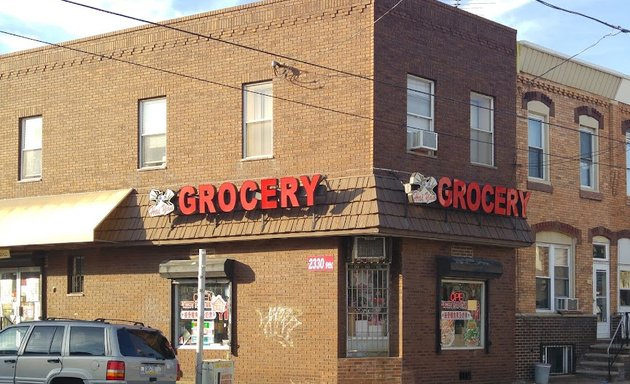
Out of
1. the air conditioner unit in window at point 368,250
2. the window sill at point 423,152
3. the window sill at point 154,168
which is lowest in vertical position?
the air conditioner unit in window at point 368,250

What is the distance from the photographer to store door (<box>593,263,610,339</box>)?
26438mm

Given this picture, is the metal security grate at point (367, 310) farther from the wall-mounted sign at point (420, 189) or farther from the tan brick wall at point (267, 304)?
the wall-mounted sign at point (420, 189)

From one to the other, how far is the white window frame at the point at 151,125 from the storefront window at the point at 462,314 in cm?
723

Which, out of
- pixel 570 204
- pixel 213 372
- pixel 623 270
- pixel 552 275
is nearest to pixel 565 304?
pixel 552 275

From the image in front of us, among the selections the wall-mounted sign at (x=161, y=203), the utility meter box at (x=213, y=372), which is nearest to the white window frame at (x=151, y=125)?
the wall-mounted sign at (x=161, y=203)

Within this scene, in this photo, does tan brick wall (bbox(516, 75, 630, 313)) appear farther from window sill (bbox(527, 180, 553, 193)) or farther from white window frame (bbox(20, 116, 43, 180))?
→ white window frame (bbox(20, 116, 43, 180))

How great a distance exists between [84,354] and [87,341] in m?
0.21

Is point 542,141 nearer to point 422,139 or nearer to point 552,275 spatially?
point 552,275

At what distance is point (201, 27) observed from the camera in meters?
21.8

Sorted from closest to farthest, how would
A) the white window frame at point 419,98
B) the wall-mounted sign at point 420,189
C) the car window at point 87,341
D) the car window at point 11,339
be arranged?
the car window at point 87,341 < the car window at point 11,339 < the wall-mounted sign at point 420,189 < the white window frame at point 419,98

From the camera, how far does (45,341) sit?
15.7m

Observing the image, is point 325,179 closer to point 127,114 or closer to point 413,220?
point 413,220

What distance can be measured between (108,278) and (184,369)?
3104 millimetres

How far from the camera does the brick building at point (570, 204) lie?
24172mm
